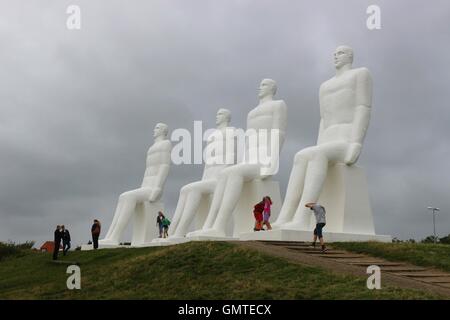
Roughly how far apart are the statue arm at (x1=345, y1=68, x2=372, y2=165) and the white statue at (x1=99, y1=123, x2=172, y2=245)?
30.1ft

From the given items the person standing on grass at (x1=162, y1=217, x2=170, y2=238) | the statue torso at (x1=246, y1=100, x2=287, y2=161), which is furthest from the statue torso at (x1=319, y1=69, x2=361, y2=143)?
the person standing on grass at (x1=162, y1=217, x2=170, y2=238)

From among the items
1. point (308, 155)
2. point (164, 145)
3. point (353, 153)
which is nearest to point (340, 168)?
point (353, 153)

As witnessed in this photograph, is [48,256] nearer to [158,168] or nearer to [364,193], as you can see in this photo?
[158,168]

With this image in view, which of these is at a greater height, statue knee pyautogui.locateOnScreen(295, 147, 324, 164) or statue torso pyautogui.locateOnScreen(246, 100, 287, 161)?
statue torso pyautogui.locateOnScreen(246, 100, 287, 161)

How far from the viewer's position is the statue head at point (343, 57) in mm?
20406

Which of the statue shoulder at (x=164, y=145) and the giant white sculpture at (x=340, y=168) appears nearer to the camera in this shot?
the giant white sculpture at (x=340, y=168)

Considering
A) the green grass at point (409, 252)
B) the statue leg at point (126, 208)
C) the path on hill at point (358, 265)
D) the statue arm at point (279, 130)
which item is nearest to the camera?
the path on hill at point (358, 265)

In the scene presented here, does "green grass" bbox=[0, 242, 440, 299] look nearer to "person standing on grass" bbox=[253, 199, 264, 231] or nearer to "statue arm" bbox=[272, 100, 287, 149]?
"person standing on grass" bbox=[253, 199, 264, 231]

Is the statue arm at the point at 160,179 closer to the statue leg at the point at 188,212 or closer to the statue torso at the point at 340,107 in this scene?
the statue leg at the point at 188,212

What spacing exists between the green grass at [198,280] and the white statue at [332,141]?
3.90 meters

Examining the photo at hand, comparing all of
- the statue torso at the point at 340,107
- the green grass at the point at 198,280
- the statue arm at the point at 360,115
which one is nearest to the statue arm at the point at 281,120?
the statue torso at the point at 340,107

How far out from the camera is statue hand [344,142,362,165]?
1911 cm

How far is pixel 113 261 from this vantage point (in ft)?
54.5
